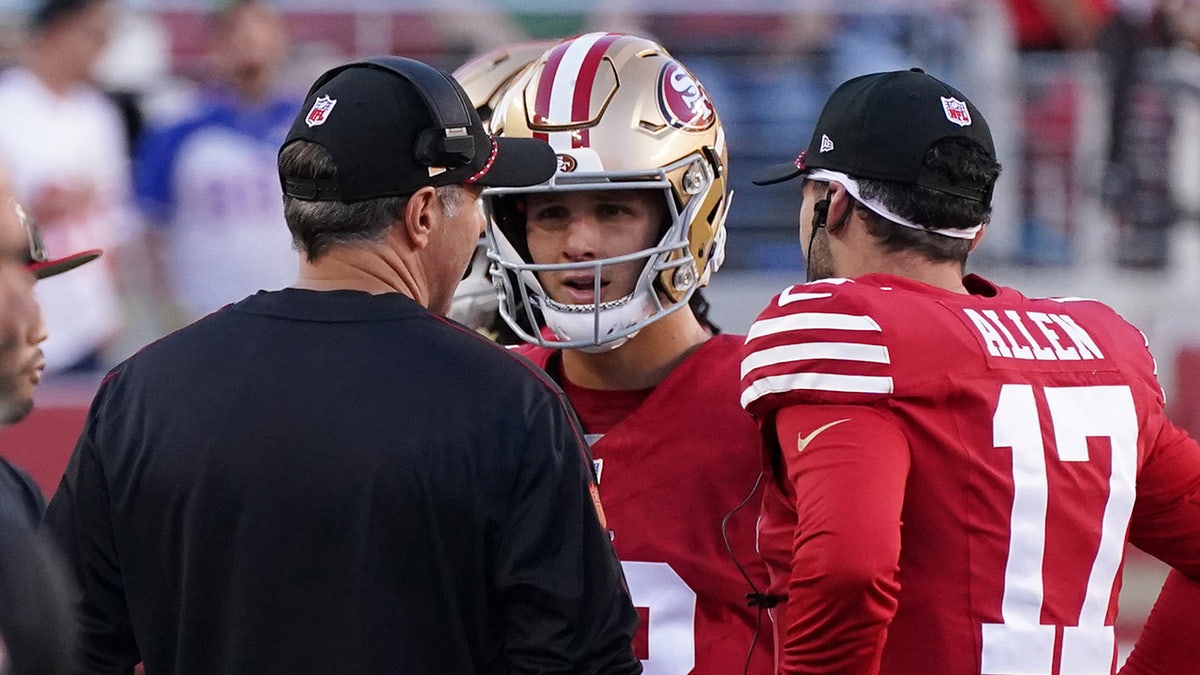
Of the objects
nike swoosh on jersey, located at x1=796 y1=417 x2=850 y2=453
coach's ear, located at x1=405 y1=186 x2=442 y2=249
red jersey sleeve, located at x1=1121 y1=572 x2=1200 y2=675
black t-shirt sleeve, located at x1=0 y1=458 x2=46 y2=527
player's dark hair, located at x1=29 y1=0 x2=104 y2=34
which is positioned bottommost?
red jersey sleeve, located at x1=1121 y1=572 x2=1200 y2=675

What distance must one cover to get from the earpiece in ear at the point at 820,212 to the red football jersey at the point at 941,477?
17 centimetres

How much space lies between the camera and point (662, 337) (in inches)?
110

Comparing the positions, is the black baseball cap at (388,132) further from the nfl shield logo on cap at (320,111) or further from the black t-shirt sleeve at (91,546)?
the black t-shirt sleeve at (91,546)

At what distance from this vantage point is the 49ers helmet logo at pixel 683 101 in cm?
280

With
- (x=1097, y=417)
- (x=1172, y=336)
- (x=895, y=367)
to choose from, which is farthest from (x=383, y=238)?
(x=1172, y=336)

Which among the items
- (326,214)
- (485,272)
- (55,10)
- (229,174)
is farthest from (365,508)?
(55,10)

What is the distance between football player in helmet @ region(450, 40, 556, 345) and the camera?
3.38 metres

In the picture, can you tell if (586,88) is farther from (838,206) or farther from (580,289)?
(838,206)

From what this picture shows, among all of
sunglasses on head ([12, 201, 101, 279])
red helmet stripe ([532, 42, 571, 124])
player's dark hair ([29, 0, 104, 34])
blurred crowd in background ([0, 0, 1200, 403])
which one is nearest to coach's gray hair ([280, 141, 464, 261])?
sunglasses on head ([12, 201, 101, 279])

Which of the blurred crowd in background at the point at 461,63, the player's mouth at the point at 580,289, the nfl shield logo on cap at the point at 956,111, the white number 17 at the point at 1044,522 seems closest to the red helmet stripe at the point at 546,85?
the player's mouth at the point at 580,289

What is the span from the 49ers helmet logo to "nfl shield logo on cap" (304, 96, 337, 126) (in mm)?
809

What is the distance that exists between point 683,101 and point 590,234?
30 centimetres

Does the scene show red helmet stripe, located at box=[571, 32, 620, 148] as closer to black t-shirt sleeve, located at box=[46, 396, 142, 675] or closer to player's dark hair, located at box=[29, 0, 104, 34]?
black t-shirt sleeve, located at box=[46, 396, 142, 675]

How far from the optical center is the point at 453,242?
218cm
